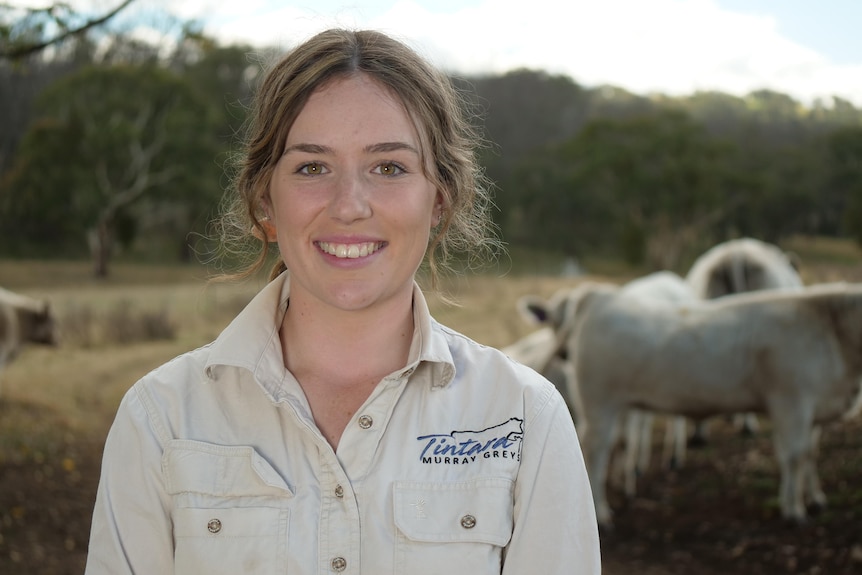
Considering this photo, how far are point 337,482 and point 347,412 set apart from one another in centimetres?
17

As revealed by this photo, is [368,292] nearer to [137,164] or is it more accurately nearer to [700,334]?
[700,334]

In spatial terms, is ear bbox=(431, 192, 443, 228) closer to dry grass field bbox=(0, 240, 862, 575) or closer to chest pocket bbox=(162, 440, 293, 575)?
chest pocket bbox=(162, 440, 293, 575)

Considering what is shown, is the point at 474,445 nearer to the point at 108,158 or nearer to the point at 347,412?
the point at 347,412

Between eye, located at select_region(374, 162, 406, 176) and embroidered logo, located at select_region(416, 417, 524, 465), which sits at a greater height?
eye, located at select_region(374, 162, 406, 176)

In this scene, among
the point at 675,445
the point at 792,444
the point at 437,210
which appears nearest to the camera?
the point at 437,210

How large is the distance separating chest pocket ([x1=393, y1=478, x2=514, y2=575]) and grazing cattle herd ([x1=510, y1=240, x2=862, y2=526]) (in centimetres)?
463

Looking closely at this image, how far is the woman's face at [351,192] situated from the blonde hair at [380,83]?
25 mm

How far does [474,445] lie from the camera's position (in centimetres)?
169

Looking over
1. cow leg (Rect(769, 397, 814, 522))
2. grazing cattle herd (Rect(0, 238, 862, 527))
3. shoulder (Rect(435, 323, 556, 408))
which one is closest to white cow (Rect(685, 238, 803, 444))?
grazing cattle herd (Rect(0, 238, 862, 527))

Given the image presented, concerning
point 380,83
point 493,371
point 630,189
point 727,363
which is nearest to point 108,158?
point 630,189

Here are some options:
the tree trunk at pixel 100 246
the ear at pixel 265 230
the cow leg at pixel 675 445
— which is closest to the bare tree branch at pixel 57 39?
the ear at pixel 265 230

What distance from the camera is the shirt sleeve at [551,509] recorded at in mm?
1624

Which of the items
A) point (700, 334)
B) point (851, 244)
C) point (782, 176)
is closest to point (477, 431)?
point (700, 334)

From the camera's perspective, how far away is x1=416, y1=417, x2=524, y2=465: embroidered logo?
1.68 metres
